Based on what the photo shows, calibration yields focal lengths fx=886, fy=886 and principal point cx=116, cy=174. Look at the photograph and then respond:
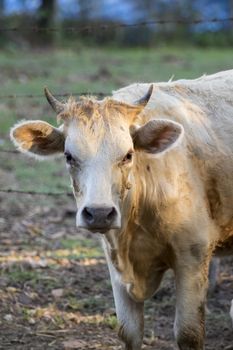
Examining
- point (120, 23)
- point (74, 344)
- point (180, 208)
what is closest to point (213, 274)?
point (74, 344)

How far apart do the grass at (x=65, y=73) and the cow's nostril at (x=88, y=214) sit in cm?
545

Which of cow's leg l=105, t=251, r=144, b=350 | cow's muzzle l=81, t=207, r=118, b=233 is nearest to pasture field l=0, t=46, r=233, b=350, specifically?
cow's leg l=105, t=251, r=144, b=350

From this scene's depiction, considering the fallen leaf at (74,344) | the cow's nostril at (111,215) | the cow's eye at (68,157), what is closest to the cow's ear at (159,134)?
the cow's eye at (68,157)

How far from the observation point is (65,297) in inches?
275

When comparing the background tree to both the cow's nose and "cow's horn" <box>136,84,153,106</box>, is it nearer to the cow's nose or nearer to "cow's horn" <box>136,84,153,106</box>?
"cow's horn" <box>136,84,153,106</box>

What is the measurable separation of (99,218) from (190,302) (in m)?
1.21

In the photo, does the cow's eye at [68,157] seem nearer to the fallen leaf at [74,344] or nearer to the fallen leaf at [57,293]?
the fallen leaf at [74,344]

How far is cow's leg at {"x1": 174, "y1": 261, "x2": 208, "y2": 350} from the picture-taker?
210 inches

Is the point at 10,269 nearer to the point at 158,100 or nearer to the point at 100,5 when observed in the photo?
the point at 158,100

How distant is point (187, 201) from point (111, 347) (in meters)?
1.34

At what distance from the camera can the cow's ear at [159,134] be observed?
5000 millimetres

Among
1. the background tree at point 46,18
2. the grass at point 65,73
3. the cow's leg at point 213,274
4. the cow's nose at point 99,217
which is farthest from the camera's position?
the background tree at point 46,18

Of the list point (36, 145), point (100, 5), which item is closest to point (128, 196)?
point (36, 145)

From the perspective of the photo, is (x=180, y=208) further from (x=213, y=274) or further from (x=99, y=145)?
(x=213, y=274)
